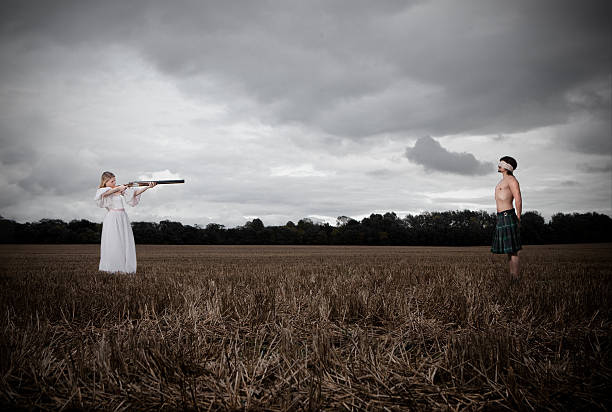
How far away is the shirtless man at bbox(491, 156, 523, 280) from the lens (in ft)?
24.0

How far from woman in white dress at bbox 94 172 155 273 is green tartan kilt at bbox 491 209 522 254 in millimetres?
9425

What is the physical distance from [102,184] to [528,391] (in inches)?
410

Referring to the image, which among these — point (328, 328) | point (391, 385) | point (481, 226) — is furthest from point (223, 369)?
point (481, 226)

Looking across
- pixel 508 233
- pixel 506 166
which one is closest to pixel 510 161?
pixel 506 166

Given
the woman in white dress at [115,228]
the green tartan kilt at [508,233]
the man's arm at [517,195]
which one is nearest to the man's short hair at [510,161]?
the man's arm at [517,195]

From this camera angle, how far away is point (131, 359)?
2133mm

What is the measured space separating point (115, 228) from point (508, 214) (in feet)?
33.9

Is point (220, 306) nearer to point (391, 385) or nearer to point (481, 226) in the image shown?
point (391, 385)

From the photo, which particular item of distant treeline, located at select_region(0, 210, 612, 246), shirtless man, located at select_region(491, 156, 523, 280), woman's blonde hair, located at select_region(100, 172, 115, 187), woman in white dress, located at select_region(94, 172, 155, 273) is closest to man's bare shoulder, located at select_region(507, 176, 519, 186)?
shirtless man, located at select_region(491, 156, 523, 280)

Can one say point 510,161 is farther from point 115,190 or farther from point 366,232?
point 366,232

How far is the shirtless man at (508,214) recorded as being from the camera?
24.0ft

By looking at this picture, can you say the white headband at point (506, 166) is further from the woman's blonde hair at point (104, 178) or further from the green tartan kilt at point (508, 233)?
the woman's blonde hair at point (104, 178)

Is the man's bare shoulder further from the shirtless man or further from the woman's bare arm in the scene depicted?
the woman's bare arm

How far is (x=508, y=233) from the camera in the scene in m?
7.52
